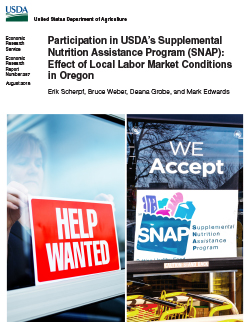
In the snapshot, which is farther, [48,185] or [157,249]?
[157,249]

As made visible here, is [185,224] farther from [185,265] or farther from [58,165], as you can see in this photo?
[58,165]

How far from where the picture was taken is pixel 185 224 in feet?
15.1

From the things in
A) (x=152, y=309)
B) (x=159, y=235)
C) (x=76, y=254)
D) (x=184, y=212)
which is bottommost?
(x=152, y=309)

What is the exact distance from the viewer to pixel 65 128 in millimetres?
4328

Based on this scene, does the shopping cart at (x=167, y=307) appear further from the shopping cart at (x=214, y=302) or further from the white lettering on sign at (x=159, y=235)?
the white lettering on sign at (x=159, y=235)

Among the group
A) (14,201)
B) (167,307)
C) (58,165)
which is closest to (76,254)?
(14,201)
